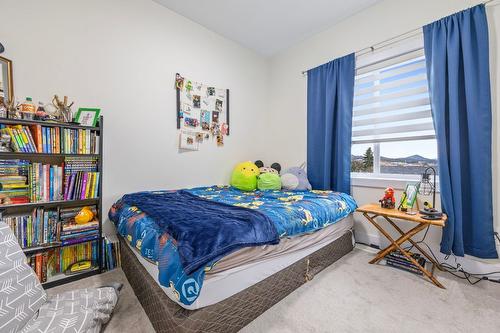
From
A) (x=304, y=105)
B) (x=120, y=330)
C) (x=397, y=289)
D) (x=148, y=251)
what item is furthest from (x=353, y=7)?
(x=120, y=330)

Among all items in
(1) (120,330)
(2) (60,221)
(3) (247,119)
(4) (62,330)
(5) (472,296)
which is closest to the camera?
(4) (62,330)

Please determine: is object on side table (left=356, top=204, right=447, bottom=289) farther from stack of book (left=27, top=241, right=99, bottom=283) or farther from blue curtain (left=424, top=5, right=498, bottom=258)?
stack of book (left=27, top=241, right=99, bottom=283)

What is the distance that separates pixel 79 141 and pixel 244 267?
163 centimetres

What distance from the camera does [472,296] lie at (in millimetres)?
1568

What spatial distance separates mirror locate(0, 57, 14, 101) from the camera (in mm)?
1667

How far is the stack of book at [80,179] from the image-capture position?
175cm

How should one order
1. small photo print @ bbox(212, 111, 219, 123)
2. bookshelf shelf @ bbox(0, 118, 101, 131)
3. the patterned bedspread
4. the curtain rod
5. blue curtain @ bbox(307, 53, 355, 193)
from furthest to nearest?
small photo print @ bbox(212, 111, 219, 123)
blue curtain @ bbox(307, 53, 355, 193)
the curtain rod
bookshelf shelf @ bbox(0, 118, 101, 131)
the patterned bedspread

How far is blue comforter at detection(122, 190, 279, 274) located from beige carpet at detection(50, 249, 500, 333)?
49cm

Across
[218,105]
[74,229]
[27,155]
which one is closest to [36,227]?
[74,229]

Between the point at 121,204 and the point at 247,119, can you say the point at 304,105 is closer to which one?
the point at 247,119

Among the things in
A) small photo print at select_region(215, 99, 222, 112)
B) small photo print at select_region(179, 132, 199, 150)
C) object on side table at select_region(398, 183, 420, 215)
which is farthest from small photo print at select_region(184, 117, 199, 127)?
object on side table at select_region(398, 183, 420, 215)

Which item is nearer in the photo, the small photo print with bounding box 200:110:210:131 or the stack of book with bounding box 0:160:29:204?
the stack of book with bounding box 0:160:29:204

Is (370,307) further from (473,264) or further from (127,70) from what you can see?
(127,70)

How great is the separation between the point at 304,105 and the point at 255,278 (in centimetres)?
248
